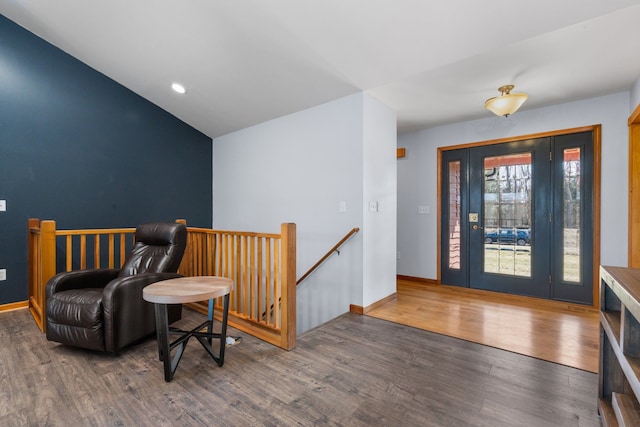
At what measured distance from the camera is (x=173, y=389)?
1922 millimetres

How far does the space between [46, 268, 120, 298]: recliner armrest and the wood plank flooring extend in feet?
1.56

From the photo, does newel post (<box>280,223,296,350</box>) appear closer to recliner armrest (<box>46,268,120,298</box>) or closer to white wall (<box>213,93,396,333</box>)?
white wall (<box>213,93,396,333</box>)

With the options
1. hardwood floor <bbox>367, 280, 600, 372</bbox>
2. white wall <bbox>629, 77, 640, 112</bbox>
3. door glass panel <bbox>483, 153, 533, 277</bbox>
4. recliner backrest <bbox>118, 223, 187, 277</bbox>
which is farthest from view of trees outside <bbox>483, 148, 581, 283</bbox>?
recliner backrest <bbox>118, 223, 187, 277</bbox>

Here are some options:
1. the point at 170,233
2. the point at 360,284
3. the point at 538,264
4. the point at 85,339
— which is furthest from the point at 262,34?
the point at 538,264

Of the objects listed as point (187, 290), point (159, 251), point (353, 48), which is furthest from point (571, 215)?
point (159, 251)

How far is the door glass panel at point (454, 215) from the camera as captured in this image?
4539 mm

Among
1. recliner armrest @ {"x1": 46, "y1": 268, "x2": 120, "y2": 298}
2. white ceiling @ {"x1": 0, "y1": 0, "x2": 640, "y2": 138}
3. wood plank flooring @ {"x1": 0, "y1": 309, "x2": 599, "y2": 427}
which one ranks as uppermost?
white ceiling @ {"x1": 0, "y1": 0, "x2": 640, "y2": 138}

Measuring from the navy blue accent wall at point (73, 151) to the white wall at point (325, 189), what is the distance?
1.42 metres

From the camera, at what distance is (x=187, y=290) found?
2064mm

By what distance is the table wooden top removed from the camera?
193 cm

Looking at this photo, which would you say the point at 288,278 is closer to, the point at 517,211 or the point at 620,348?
the point at 620,348

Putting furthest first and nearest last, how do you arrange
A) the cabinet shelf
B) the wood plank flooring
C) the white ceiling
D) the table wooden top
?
the white ceiling
the table wooden top
the wood plank flooring
the cabinet shelf

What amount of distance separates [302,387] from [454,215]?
11.7 ft

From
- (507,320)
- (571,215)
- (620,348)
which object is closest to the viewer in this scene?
(620,348)
